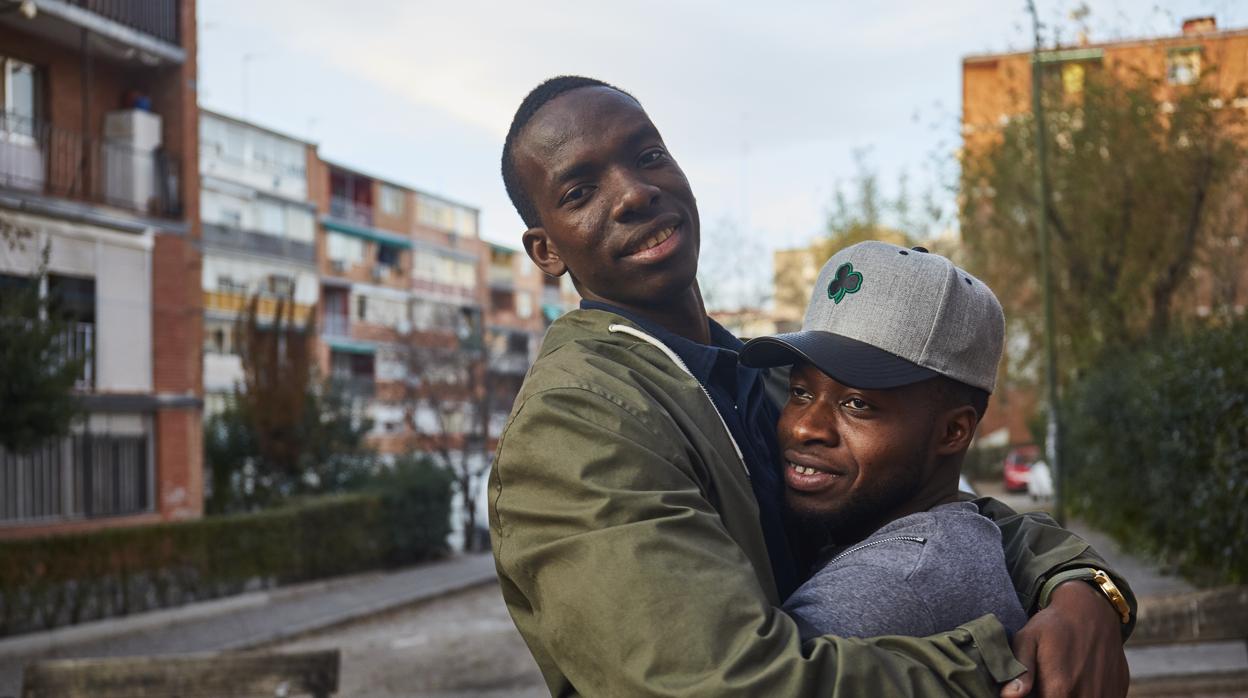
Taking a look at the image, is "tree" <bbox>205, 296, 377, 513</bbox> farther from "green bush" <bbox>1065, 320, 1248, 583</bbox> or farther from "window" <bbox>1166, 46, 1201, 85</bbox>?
"window" <bbox>1166, 46, 1201, 85</bbox>

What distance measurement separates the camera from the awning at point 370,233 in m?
62.6

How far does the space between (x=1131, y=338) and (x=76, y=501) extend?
57.8 feet

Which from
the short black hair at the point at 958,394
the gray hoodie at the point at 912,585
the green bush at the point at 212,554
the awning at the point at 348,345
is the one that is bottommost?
the green bush at the point at 212,554

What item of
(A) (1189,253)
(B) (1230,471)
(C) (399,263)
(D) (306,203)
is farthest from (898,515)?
(C) (399,263)

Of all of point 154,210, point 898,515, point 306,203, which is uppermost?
point 306,203

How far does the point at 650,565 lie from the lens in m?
1.58

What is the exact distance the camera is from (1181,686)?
22.8 ft

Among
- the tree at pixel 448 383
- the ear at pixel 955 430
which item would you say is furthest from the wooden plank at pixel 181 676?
the tree at pixel 448 383

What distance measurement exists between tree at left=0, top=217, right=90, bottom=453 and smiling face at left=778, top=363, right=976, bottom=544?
42.3ft

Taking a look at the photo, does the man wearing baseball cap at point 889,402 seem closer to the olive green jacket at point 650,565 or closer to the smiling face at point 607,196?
the olive green jacket at point 650,565

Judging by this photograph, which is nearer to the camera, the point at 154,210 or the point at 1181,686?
the point at 1181,686

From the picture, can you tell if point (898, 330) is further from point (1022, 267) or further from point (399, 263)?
point (399, 263)

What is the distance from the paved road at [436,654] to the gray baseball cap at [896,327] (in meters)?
8.33

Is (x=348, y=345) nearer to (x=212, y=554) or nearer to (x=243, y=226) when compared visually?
(x=243, y=226)
